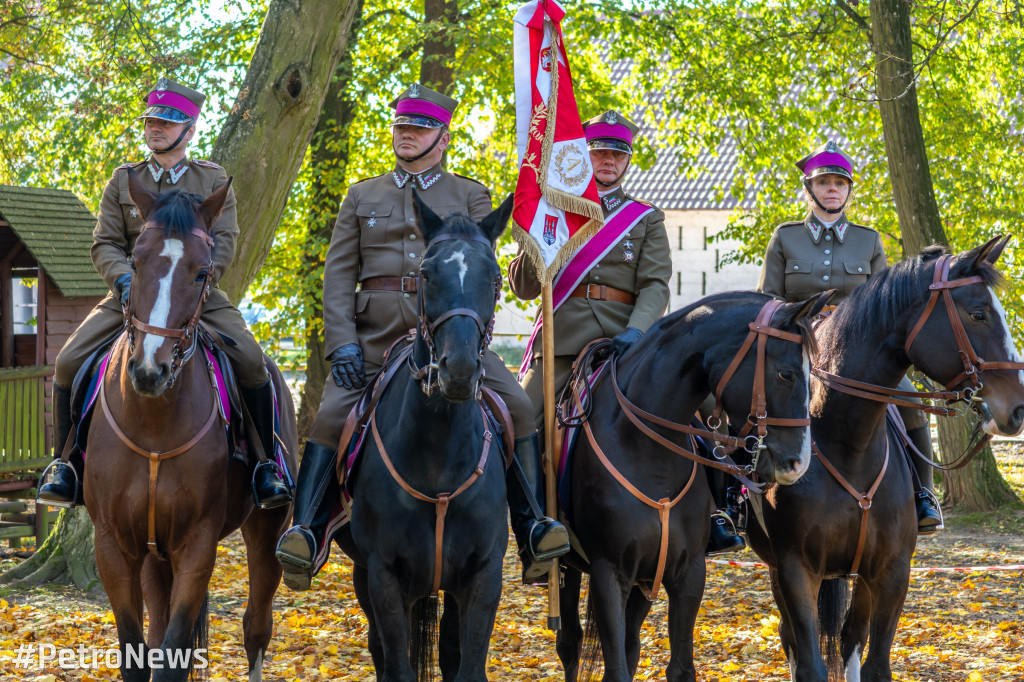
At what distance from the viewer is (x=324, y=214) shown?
15.5 m

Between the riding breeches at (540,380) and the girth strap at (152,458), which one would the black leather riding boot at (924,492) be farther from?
the girth strap at (152,458)

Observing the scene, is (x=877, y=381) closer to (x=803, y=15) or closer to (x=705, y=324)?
(x=705, y=324)

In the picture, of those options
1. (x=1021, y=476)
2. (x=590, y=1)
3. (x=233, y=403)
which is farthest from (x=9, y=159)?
(x=1021, y=476)

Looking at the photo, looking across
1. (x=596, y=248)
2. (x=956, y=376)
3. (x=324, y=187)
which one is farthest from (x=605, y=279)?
(x=324, y=187)

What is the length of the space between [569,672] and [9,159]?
1279 centimetres

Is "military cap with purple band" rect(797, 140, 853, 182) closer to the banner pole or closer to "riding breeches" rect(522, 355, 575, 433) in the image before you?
"riding breeches" rect(522, 355, 575, 433)

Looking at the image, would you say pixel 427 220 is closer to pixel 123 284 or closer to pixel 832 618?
pixel 123 284

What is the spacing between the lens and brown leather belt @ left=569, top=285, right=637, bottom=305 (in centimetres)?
613

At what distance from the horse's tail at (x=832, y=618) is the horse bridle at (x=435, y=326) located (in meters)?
3.03

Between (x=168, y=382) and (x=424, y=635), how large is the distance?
186 cm

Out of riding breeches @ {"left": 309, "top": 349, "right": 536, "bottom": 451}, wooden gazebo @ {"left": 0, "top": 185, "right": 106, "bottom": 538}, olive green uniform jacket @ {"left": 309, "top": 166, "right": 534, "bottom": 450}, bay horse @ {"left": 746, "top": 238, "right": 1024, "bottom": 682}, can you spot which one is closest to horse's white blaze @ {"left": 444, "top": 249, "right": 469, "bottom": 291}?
riding breeches @ {"left": 309, "top": 349, "right": 536, "bottom": 451}

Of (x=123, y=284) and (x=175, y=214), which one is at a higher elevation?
(x=175, y=214)

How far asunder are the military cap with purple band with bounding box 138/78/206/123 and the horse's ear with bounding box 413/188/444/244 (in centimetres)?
202

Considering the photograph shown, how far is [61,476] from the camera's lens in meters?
5.34
